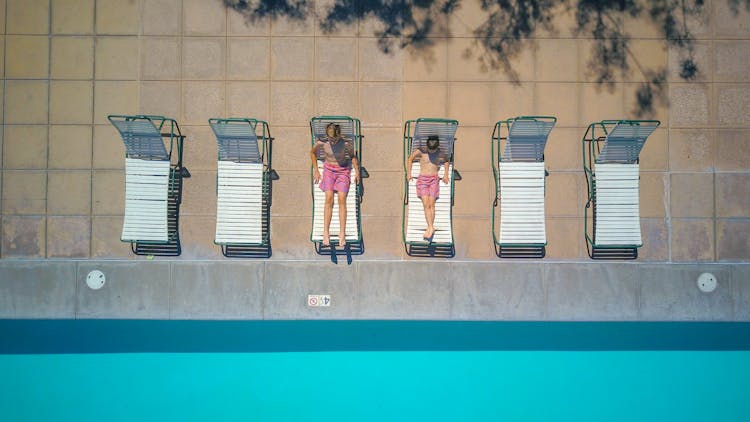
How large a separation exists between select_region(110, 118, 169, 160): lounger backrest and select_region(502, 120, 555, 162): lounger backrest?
4638 millimetres

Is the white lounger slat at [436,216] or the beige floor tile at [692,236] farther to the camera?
the beige floor tile at [692,236]

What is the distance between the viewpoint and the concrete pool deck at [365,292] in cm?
720

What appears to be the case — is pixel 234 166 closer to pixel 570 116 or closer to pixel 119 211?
pixel 119 211

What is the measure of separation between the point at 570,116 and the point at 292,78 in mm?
3961

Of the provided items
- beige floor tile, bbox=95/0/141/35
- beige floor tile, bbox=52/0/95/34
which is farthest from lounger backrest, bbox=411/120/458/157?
beige floor tile, bbox=52/0/95/34

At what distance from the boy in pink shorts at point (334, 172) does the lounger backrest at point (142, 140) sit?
2061 millimetres

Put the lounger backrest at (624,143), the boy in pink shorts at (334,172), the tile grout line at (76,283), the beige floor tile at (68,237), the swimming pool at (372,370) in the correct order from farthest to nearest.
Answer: the beige floor tile at (68,237)
the tile grout line at (76,283)
the swimming pool at (372,370)
the boy in pink shorts at (334,172)
the lounger backrest at (624,143)

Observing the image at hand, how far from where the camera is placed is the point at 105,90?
7434mm

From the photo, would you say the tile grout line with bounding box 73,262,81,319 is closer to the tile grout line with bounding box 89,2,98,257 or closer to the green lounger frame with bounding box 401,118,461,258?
the tile grout line with bounding box 89,2,98,257

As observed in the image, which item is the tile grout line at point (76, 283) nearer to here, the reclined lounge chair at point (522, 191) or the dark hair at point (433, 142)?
the dark hair at point (433, 142)

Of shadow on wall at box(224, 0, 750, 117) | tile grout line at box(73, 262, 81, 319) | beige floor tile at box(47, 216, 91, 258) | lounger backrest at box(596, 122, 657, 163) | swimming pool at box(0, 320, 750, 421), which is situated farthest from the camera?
shadow on wall at box(224, 0, 750, 117)

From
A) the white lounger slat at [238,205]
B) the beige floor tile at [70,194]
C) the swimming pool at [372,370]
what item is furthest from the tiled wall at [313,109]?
the swimming pool at [372,370]

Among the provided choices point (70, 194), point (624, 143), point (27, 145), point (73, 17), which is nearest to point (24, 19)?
point (73, 17)

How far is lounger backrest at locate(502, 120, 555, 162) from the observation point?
6.90 metres
